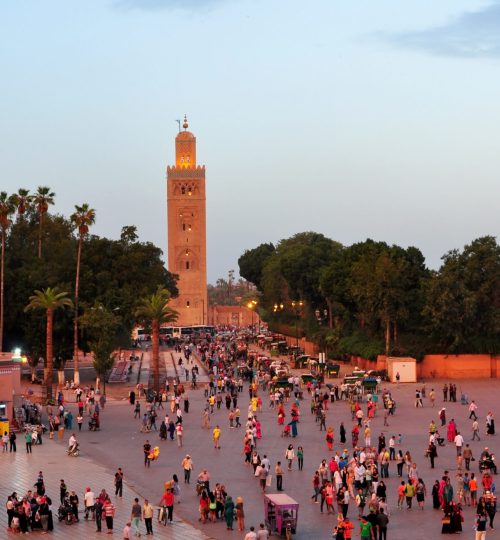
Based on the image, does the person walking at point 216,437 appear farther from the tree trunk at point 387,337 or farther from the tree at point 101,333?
the tree trunk at point 387,337

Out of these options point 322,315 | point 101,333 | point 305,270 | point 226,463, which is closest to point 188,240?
point 305,270

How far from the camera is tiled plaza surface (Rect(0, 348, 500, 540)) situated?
1041 inches

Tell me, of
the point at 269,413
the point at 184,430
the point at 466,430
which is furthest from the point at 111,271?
the point at 466,430

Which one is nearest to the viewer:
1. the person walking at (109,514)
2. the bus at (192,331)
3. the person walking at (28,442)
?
the person walking at (109,514)

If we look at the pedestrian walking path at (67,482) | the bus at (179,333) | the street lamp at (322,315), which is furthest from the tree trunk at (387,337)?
the bus at (179,333)

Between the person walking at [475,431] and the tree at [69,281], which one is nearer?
the person walking at [475,431]

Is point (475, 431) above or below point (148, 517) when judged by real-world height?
above

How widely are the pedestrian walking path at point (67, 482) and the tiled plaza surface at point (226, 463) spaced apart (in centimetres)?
3

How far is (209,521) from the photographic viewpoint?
88.5ft

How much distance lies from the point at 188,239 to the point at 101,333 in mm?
94741

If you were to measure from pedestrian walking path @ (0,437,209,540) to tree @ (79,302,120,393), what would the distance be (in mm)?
18490

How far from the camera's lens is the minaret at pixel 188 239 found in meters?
154

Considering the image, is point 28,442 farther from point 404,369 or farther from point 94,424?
point 404,369

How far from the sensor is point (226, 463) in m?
35.3
